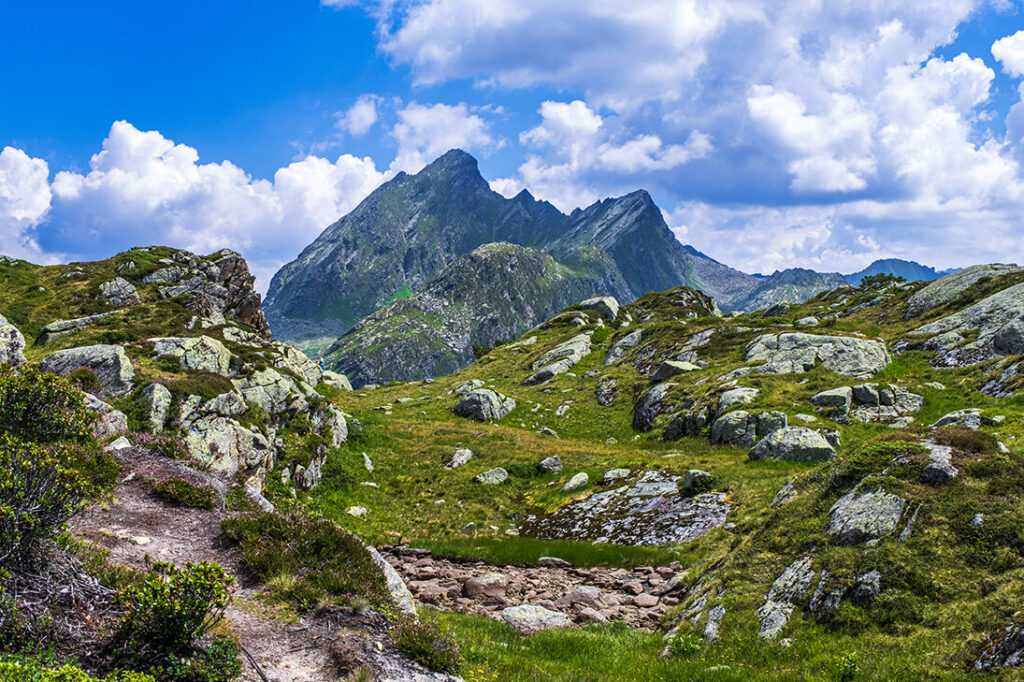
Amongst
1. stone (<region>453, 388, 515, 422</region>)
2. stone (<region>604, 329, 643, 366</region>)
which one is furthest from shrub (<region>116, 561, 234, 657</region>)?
stone (<region>604, 329, 643, 366</region>)

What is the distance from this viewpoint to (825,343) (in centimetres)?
4762

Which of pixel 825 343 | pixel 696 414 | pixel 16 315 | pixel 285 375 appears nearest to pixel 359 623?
pixel 285 375

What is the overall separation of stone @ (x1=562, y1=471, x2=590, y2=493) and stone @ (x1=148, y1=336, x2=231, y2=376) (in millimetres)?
23324

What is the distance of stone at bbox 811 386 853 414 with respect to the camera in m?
35.2

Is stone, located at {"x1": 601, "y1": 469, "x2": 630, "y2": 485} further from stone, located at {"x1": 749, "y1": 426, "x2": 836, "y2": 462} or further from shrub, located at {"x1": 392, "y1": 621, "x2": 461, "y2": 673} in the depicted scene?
shrub, located at {"x1": 392, "y1": 621, "x2": 461, "y2": 673}

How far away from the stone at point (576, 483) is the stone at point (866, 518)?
60.8 ft

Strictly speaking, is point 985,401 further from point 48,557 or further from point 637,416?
point 48,557

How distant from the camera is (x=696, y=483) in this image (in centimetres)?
2747

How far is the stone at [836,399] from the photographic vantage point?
1387 inches

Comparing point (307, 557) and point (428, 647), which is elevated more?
point (307, 557)

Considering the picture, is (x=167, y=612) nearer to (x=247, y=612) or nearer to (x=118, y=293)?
(x=247, y=612)

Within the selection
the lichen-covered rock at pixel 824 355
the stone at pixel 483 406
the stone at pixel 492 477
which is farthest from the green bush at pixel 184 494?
the lichen-covered rock at pixel 824 355

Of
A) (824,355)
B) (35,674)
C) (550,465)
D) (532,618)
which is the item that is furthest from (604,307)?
(35,674)

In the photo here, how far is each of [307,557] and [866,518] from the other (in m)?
15.3
